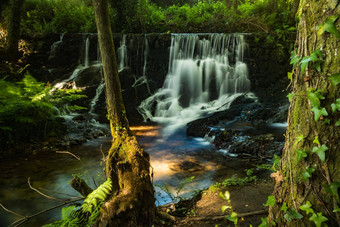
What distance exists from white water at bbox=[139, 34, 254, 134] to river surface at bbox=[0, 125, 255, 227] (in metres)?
4.24

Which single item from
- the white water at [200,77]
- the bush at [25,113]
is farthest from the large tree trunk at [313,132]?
the white water at [200,77]

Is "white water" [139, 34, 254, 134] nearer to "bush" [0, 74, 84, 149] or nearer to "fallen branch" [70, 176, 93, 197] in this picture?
"bush" [0, 74, 84, 149]

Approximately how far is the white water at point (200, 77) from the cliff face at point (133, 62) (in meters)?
0.47

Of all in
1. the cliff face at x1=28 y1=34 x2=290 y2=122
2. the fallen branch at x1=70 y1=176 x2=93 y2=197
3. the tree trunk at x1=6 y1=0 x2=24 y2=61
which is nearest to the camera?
the fallen branch at x1=70 y1=176 x2=93 y2=197

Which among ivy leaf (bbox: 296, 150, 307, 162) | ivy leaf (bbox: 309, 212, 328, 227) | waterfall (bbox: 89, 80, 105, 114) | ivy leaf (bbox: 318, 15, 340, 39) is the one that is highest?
ivy leaf (bbox: 318, 15, 340, 39)

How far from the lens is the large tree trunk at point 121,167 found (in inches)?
119

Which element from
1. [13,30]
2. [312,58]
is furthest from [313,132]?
[13,30]

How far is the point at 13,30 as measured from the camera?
40.2 feet

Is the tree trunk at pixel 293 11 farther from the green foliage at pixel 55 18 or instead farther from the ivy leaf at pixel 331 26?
the ivy leaf at pixel 331 26

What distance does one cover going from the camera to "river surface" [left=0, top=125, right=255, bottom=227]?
492 centimetres

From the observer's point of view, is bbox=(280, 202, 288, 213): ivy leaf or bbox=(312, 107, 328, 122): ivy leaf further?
bbox=(280, 202, 288, 213): ivy leaf

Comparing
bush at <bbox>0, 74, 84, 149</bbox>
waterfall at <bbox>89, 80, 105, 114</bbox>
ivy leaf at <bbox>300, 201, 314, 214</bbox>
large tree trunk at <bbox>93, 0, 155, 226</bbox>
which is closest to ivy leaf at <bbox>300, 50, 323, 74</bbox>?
ivy leaf at <bbox>300, 201, 314, 214</bbox>

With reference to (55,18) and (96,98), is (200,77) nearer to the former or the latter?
(96,98)

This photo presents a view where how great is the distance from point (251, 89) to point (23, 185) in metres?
11.1
